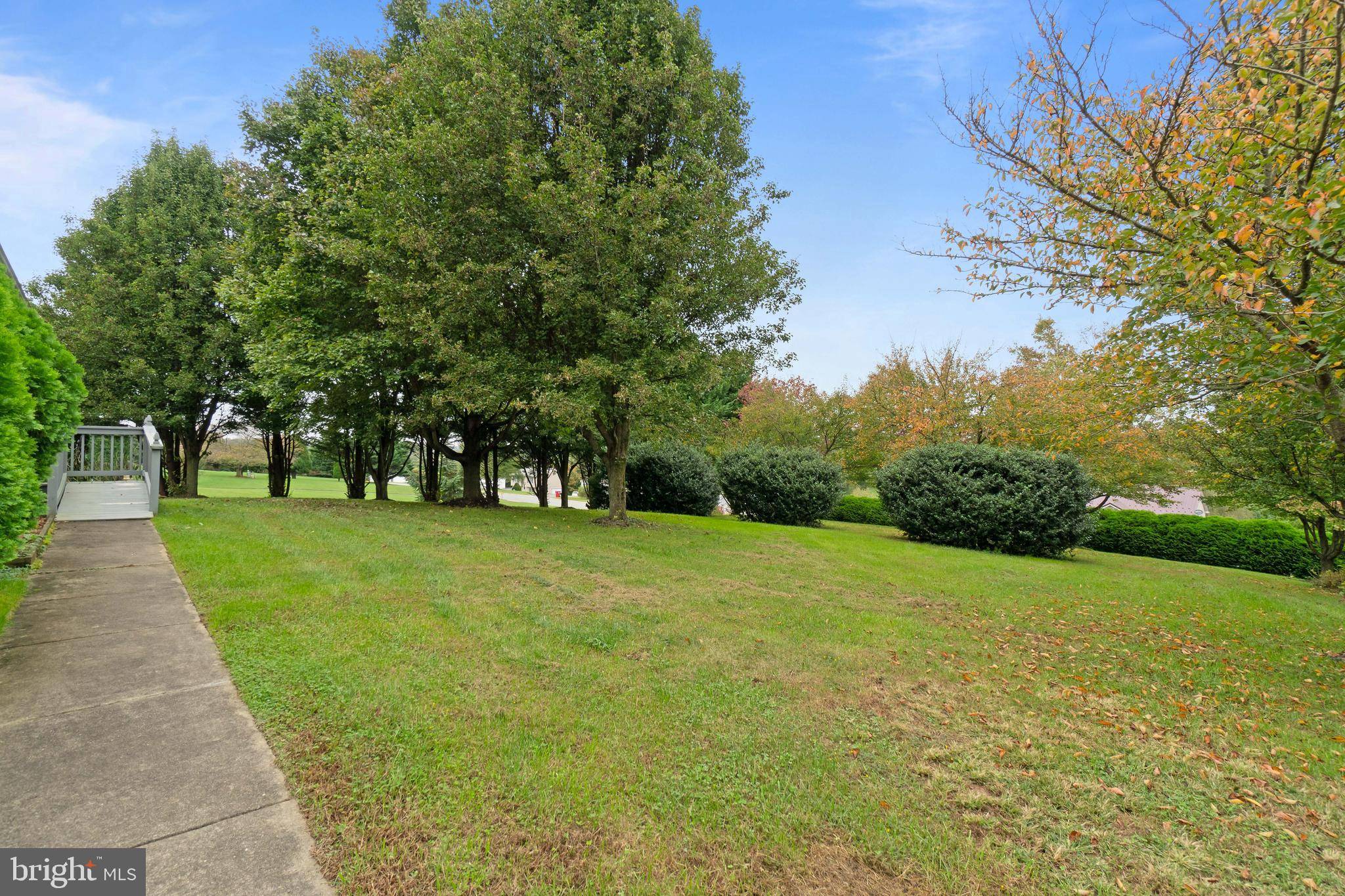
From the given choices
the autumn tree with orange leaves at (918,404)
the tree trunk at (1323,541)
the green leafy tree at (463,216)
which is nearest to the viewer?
the green leafy tree at (463,216)

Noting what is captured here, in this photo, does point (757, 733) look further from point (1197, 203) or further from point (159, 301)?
point (159, 301)

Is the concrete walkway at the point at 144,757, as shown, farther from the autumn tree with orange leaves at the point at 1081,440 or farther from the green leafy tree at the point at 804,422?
the green leafy tree at the point at 804,422

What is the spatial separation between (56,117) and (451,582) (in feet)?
33.7

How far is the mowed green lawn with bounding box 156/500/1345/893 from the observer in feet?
6.49

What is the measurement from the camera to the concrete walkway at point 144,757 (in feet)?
5.73

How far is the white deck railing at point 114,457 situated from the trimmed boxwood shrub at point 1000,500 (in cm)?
1537

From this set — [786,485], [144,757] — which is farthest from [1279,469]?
[144,757]

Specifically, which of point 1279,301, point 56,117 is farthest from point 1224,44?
point 56,117

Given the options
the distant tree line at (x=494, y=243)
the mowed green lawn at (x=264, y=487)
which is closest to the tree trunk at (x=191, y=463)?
the distant tree line at (x=494, y=243)

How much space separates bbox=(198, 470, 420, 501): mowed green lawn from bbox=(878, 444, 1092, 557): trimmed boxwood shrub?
22.6m

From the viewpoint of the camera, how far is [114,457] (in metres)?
9.24

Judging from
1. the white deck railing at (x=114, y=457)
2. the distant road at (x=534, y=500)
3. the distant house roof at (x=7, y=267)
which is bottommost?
the distant road at (x=534, y=500)

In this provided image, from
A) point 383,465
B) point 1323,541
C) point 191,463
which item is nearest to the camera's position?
point 1323,541

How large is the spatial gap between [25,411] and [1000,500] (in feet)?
49.6
